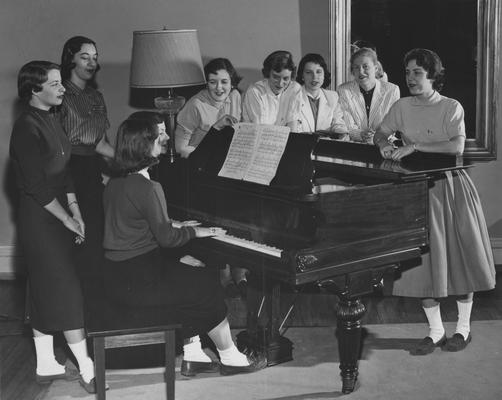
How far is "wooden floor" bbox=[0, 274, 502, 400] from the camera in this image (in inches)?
178

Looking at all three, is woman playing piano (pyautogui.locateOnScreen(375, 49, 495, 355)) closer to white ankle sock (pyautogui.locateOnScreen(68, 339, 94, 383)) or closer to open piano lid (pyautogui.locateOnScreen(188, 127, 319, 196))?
open piano lid (pyautogui.locateOnScreen(188, 127, 319, 196))

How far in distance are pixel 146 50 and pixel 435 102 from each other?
1742mm

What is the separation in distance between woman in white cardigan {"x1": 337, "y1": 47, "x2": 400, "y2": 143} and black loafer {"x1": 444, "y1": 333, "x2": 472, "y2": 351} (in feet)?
4.52

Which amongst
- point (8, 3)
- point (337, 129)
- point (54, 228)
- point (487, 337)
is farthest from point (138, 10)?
point (487, 337)

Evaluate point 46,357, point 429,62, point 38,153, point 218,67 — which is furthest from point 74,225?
point 429,62

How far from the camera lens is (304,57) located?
18.1 ft

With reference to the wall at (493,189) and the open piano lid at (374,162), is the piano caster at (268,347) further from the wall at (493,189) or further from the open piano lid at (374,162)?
the wall at (493,189)

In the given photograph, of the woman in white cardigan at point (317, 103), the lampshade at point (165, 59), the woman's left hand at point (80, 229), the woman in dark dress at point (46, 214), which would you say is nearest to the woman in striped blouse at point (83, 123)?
the lampshade at point (165, 59)

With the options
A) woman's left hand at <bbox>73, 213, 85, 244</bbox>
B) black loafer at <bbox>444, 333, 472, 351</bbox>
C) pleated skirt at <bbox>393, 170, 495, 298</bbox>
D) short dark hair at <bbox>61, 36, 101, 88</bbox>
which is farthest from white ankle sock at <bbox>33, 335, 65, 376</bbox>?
black loafer at <bbox>444, 333, 472, 351</bbox>

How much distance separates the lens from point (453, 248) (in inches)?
178

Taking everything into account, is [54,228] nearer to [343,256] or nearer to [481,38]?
[343,256]

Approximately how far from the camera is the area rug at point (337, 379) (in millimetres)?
4141

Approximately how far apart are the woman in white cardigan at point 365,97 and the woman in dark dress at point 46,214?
2.04 m

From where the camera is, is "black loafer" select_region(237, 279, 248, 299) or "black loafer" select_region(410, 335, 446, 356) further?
"black loafer" select_region(237, 279, 248, 299)
